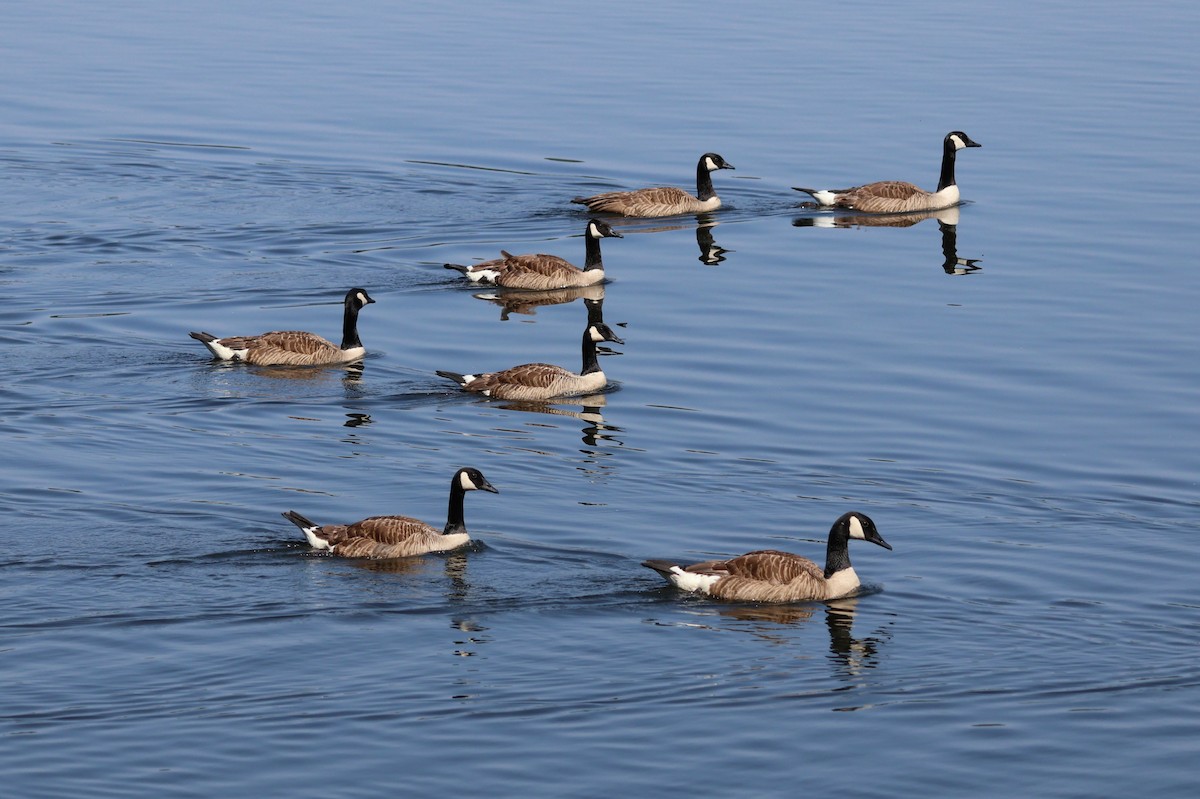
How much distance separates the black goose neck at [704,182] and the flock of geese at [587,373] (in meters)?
0.02

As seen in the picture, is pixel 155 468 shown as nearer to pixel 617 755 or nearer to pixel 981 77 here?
pixel 617 755

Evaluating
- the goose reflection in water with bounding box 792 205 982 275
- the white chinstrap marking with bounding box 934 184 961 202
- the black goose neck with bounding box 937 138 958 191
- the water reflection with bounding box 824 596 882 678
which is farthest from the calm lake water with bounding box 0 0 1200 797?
the black goose neck with bounding box 937 138 958 191

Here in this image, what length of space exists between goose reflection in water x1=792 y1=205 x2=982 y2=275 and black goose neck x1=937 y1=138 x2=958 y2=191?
564mm

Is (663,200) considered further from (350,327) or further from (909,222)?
(350,327)

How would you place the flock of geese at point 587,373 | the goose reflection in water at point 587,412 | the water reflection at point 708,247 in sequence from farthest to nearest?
the water reflection at point 708,247 → the goose reflection in water at point 587,412 → the flock of geese at point 587,373

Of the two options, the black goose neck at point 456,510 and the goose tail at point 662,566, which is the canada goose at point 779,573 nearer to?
the goose tail at point 662,566

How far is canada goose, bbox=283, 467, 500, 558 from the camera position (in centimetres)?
1961

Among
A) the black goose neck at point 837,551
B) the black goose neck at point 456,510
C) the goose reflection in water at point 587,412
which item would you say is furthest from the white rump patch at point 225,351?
the black goose neck at point 837,551

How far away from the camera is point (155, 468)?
22.6 metres

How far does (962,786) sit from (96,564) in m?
9.15

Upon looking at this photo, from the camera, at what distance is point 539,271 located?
33406mm

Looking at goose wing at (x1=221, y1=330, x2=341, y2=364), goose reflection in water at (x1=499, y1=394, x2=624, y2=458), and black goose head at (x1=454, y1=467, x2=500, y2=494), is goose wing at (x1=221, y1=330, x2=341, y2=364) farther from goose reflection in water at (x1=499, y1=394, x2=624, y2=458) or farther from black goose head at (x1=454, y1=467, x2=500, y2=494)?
black goose head at (x1=454, y1=467, x2=500, y2=494)

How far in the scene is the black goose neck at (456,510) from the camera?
66.2 ft

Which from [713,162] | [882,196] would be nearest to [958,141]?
[882,196]
